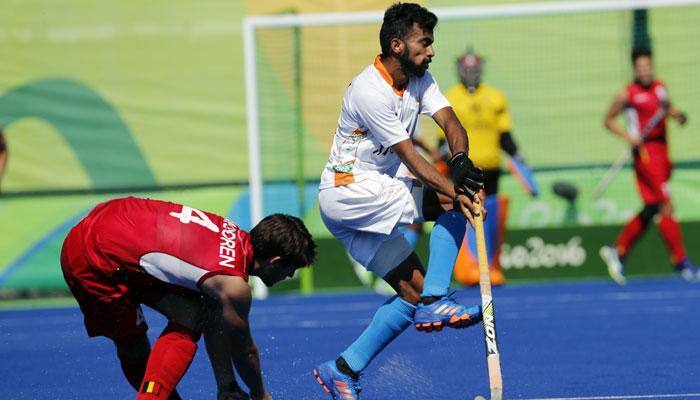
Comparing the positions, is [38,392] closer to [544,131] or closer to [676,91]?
[544,131]

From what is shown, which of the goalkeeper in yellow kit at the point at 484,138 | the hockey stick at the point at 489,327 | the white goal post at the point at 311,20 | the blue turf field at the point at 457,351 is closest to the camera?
the hockey stick at the point at 489,327

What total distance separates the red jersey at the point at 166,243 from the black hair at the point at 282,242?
0.05 meters

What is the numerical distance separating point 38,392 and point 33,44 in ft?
25.0

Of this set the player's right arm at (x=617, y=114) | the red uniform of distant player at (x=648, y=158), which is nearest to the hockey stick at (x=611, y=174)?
the red uniform of distant player at (x=648, y=158)

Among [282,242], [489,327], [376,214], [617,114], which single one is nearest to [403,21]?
[376,214]

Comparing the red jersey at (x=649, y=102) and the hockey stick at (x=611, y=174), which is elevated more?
the red jersey at (x=649, y=102)

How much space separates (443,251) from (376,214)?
36cm

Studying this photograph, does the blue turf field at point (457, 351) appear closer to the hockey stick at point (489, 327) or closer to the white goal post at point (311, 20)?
the hockey stick at point (489, 327)

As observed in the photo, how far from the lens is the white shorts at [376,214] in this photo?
5777 mm

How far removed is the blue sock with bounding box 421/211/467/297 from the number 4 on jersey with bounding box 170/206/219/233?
110 cm

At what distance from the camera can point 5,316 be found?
11.4 metres

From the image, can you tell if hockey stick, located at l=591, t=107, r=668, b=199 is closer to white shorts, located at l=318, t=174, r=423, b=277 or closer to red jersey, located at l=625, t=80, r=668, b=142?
red jersey, located at l=625, t=80, r=668, b=142

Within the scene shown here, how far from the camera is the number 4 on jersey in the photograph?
16.6 feet

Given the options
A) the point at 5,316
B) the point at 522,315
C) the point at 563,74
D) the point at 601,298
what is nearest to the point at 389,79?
the point at 522,315
